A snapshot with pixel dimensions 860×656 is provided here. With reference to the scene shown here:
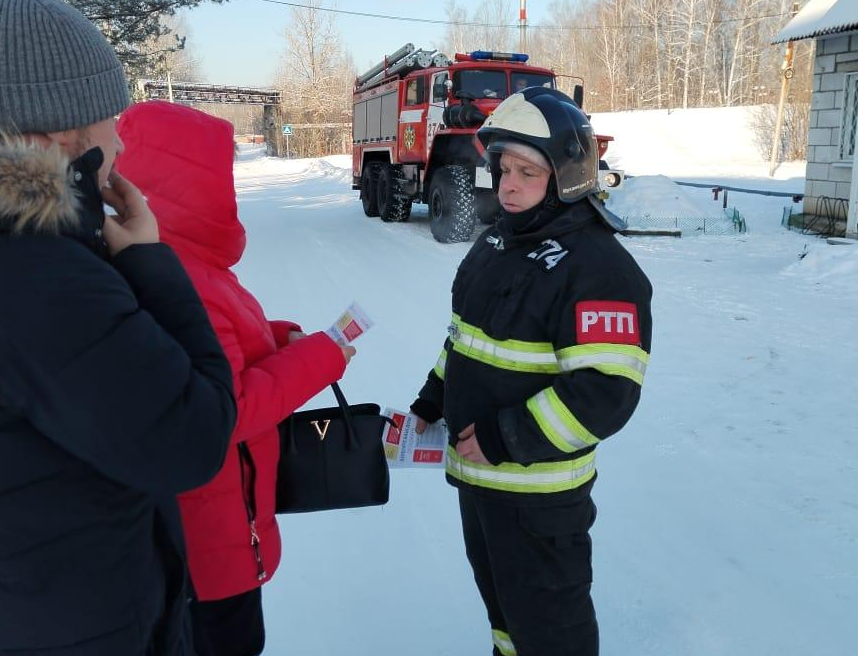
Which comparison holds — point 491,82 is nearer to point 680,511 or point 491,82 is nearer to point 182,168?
point 680,511

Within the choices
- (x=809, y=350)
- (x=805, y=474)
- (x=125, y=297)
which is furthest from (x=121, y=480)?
(x=809, y=350)

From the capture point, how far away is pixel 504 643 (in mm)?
1970

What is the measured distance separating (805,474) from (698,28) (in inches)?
1932

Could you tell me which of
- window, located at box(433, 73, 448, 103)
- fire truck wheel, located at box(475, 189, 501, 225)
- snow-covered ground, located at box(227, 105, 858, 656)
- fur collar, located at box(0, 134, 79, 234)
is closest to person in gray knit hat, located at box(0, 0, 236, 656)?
fur collar, located at box(0, 134, 79, 234)

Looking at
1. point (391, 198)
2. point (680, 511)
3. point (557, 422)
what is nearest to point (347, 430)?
point (557, 422)

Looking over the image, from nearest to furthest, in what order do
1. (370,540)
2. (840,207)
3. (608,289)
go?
(608,289)
(370,540)
(840,207)

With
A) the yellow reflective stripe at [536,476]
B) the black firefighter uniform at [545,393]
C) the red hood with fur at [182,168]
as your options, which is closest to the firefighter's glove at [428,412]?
the black firefighter uniform at [545,393]

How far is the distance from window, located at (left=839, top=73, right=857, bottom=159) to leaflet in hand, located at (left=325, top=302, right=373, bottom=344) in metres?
10.6

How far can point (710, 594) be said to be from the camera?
2.43m

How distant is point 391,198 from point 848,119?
7.10 m

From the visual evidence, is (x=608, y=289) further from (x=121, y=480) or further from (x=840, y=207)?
(x=840, y=207)

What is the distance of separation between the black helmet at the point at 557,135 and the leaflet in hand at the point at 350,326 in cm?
56

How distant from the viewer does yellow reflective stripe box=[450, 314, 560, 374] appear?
1699 millimetres

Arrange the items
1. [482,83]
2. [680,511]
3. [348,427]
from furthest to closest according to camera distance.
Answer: [482,83] < [680,511] < [348,427]
